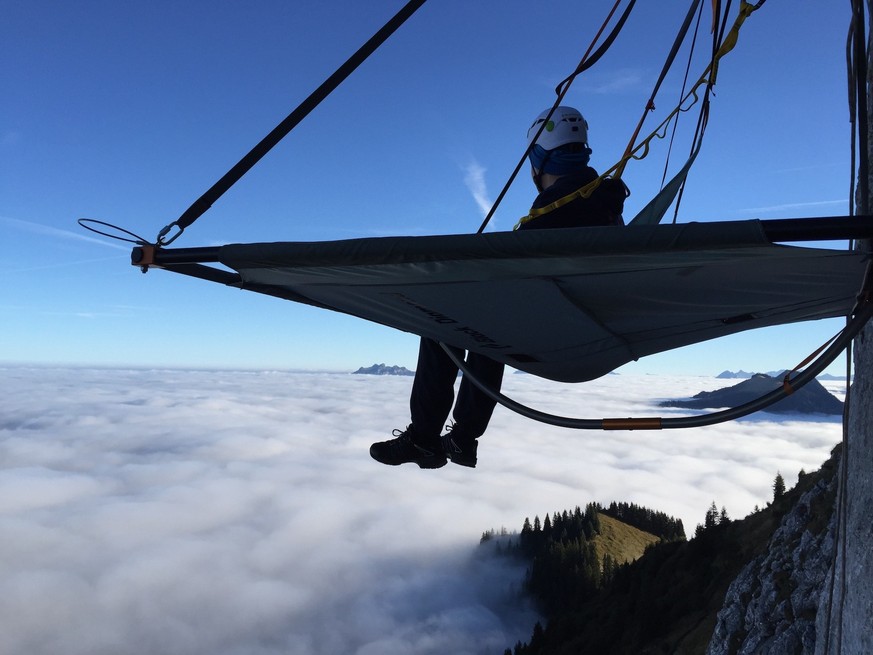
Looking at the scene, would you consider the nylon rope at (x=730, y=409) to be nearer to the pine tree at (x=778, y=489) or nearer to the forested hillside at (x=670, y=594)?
the forested hillside at (x=670, y=594)

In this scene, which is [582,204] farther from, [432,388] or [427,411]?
[427,411]

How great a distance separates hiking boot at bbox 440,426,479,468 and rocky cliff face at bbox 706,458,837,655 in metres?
24.7

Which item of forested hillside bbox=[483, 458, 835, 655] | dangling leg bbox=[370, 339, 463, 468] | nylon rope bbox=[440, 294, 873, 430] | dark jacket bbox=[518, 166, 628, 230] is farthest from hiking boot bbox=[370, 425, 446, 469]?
forested hillside bbox=[483, 458, 835, 655]

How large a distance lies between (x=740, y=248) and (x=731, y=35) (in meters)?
3.39

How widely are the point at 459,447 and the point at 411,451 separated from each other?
41 cm

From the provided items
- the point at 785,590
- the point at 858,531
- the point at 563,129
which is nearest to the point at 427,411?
the point at 563,129

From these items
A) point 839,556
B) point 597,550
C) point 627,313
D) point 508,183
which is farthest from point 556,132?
point 597,550

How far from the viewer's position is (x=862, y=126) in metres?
2.78

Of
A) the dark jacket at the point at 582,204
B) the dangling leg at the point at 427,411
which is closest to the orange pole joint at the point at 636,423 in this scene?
the dangling leg at the point at 427,411

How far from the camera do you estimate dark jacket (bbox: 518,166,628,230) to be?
12.3 ft

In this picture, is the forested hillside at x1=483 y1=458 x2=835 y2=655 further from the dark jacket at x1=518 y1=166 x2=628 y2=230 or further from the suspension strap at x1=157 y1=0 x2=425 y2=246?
the suspension strap at x1=157 y1=0 x2=425 y2=246

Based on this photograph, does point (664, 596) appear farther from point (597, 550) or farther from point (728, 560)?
point (597, 550)

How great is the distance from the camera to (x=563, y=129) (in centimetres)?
442

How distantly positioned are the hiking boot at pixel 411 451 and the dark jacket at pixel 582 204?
1.93m
